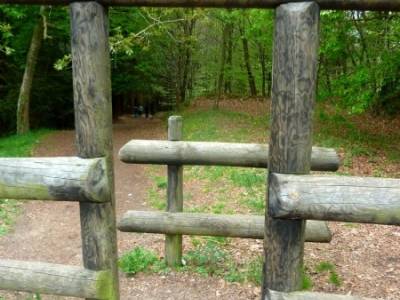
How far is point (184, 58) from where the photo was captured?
1991 cm

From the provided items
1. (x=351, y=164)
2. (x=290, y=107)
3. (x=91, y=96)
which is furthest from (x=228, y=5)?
(x=351, y=164)

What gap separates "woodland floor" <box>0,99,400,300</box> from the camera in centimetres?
442

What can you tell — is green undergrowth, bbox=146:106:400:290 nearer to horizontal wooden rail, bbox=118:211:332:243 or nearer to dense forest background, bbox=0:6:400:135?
horizontal wooden rail, bbox=118:211:332:243

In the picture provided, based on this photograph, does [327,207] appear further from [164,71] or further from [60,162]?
[164,71]

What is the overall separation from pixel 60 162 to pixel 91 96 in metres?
0.47

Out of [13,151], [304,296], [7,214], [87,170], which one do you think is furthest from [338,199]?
[13,151]

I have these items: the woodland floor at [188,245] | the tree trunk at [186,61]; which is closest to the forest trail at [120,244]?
the woodland floor at [188,245]

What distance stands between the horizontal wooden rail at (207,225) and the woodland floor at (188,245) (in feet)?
2.02

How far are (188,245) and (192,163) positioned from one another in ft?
5.97

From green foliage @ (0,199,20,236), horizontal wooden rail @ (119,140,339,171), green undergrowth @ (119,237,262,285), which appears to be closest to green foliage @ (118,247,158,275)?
green undergrowth @ (119,237,262,285)

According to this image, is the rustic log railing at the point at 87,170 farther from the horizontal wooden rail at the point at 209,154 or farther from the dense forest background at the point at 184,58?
the dense forest background at the point at 184,58

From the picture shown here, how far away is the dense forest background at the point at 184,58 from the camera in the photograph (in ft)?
33.1

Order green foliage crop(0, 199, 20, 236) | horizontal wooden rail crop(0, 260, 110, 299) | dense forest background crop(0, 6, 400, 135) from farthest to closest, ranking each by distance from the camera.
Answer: dense forest background crop(0, 6, 400, 135) → green foliage crop(0, 199, 20, 236) → horizontal wooden rail crop(0, 260, 110, 299)

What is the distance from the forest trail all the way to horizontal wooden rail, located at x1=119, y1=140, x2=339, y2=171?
1431 mm
